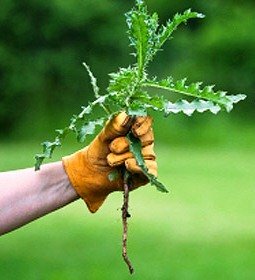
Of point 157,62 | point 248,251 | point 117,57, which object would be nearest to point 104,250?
point 248,251

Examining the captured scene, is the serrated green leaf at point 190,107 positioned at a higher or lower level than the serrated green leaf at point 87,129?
lower

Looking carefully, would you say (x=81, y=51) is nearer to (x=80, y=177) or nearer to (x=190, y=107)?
(x=80, y=177)

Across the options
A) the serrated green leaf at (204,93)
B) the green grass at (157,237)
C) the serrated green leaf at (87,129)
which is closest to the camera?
the serrated green leaf at (204,93)

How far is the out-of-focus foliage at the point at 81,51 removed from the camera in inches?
662

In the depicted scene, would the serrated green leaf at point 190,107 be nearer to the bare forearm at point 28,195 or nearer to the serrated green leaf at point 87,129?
the serrated green leaf at point 87,129

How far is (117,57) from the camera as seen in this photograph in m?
22.4

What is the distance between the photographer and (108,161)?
470cm

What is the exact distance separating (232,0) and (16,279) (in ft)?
58.0

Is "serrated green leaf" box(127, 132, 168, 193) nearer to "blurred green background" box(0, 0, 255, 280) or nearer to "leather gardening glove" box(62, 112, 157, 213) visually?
"leather gardening glove" box(62, 112, 157, 213)

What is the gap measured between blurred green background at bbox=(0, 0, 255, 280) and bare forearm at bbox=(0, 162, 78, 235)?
7.07 m

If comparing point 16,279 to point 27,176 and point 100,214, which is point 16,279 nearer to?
point 100,214

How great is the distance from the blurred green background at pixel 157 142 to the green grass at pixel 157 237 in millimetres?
14

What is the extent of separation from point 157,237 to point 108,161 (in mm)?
11052

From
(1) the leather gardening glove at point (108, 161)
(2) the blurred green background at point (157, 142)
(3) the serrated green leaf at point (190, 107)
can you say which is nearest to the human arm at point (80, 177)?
(1) the leather gardening glove at point (108, 161)
